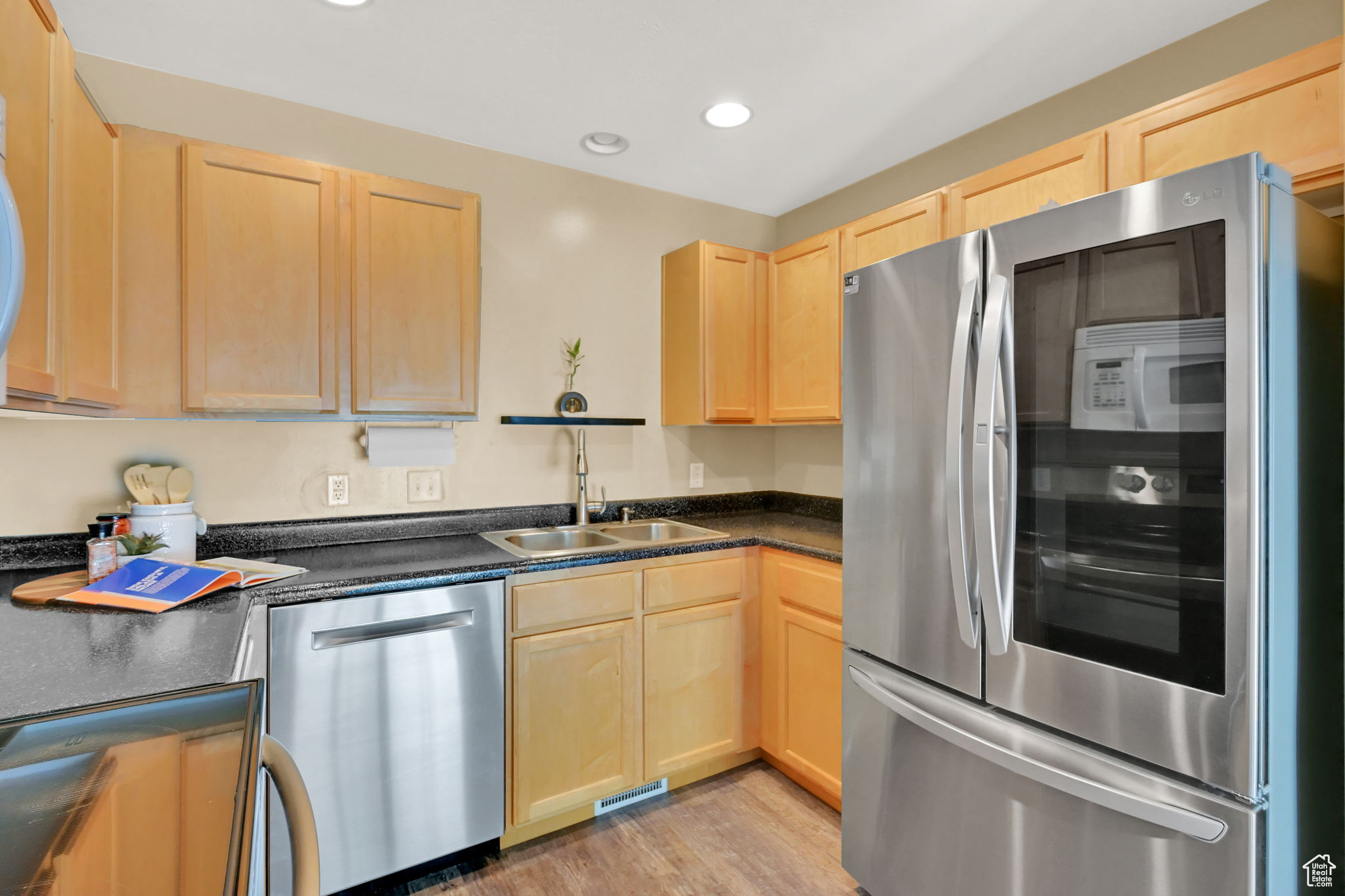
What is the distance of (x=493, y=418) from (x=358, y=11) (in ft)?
4.39

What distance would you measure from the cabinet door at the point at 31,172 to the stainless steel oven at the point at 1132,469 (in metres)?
1.81

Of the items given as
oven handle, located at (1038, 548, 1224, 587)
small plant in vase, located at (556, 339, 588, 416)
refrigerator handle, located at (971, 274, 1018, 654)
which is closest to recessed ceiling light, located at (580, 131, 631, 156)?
small plant in vase, located at (556, 339, 588, 416)

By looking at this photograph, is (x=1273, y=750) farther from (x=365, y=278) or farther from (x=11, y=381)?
(x=365, y=278)

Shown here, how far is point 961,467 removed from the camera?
4.67 feet

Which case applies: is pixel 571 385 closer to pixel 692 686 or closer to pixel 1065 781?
pixel 692 686

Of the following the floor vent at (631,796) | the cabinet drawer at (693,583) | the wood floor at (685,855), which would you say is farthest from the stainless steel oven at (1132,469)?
the floor vent at (631,796)

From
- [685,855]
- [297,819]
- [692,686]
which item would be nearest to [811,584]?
[692,686]

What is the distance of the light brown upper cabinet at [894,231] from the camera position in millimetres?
2123

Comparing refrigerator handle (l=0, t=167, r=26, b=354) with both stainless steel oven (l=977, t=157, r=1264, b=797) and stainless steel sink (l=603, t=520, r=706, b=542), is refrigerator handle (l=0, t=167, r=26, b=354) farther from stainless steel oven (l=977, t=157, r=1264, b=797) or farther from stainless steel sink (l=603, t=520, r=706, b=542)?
stainless steel sink (l=603, t=520, r=706, b=542)

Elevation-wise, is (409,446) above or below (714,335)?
below

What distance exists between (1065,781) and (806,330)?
5.86 feet

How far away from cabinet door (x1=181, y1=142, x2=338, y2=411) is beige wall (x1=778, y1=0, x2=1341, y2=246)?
2.08 meters

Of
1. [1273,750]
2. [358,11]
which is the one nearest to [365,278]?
[358,11]

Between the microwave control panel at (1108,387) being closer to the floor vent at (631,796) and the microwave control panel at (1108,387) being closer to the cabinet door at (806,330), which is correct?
the cabinet door at (806,330)
